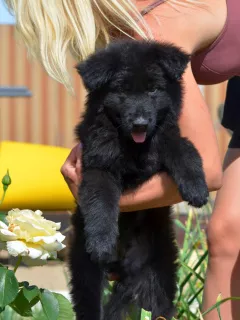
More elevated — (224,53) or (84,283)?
(224,53)

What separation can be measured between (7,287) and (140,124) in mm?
833

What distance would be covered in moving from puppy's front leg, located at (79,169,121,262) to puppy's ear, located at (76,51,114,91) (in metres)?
0.33

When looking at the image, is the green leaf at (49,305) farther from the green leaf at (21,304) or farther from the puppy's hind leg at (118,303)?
the puppy's hind leg at (118,303)

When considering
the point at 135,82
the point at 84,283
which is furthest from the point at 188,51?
the point at 84,283

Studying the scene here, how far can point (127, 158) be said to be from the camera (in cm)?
315

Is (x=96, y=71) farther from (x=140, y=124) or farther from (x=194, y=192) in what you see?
(x=194, y=192)

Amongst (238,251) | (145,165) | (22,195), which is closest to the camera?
(145,165)

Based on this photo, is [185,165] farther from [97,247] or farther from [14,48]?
[14,48]

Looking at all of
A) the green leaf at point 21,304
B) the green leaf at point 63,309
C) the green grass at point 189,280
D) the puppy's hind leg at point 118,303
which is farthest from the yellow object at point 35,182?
the green leaf at point 21,304

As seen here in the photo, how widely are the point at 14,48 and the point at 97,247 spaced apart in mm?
5939

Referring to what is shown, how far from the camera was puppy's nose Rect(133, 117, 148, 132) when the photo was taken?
2.94m

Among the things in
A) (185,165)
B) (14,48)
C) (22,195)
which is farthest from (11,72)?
(185,165)

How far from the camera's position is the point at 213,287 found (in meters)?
3.72

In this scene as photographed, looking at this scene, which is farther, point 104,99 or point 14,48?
point 14,48
